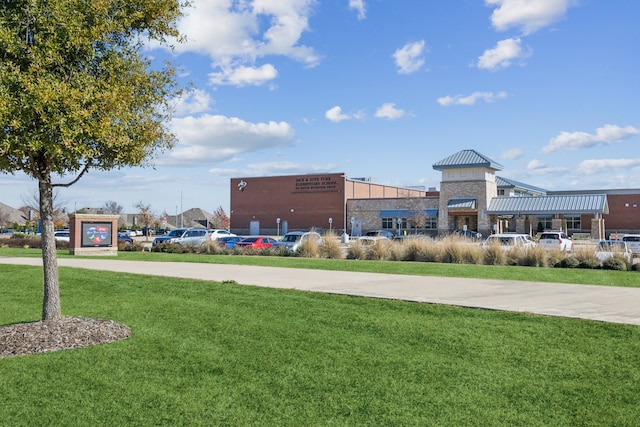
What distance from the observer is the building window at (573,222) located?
191 feet

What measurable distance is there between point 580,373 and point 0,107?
7050 millimetres

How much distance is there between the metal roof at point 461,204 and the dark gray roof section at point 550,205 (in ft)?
5.72

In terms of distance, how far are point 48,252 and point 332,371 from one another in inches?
174

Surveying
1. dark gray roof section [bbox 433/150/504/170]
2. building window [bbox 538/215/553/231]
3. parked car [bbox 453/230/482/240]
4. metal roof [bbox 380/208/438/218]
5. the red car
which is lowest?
the red car

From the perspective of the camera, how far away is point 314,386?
5809 millimetres

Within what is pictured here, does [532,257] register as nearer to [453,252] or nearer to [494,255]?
[494,255]

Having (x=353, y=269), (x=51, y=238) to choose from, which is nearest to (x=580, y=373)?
Answer: (x=51, y=238)

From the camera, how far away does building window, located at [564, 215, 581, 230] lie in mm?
58281

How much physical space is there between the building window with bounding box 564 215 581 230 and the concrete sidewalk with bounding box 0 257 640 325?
158ft

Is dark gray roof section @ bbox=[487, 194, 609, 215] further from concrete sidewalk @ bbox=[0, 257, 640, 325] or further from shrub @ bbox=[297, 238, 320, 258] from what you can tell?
concrete sidewalk @ bbox=[0, 257, 640, 325]

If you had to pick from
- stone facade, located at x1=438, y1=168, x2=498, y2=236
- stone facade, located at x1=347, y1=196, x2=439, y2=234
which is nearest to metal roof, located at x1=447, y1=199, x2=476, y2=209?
stone facade, located at x1=438, y1=168, x2=498, y2=236

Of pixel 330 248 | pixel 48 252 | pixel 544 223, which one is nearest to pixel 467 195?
pixel 544 223

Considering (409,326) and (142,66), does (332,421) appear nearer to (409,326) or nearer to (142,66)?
(409,326)

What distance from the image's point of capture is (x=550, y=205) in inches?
2279
